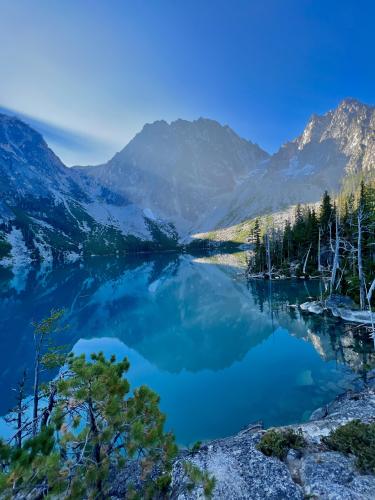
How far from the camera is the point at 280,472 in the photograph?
29.9 feet

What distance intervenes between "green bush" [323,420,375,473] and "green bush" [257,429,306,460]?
111 cm

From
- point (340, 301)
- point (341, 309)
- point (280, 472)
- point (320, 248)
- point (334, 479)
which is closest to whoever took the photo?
point (334, 479)

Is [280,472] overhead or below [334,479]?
below

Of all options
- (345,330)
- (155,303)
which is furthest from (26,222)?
(345,330)

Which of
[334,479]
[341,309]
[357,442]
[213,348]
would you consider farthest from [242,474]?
[341,309]

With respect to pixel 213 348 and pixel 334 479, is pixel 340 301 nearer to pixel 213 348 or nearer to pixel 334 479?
pixel 213 348

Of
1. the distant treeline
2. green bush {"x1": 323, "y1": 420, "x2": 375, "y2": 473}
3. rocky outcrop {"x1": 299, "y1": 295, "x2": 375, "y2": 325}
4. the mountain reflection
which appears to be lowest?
the mountain reflection

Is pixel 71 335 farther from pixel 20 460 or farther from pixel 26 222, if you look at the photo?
pixel 26 222

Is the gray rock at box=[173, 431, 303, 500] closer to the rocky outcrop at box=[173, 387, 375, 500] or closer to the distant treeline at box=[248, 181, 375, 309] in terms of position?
the rocky outcrop at box=[173, 387, 375, 500]

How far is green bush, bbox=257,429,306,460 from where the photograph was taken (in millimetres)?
10086

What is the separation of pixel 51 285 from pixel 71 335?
46.8 m

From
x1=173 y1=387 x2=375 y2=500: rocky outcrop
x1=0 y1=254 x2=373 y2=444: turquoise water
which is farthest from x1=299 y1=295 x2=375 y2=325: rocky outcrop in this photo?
x1=173 y1=387 x2=375 y2=500: rocky outcrop

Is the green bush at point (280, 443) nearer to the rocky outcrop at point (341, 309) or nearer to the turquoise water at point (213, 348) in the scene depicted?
the turquoise water at point (213, 348)

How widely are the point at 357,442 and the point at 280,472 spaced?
10.7 feet
